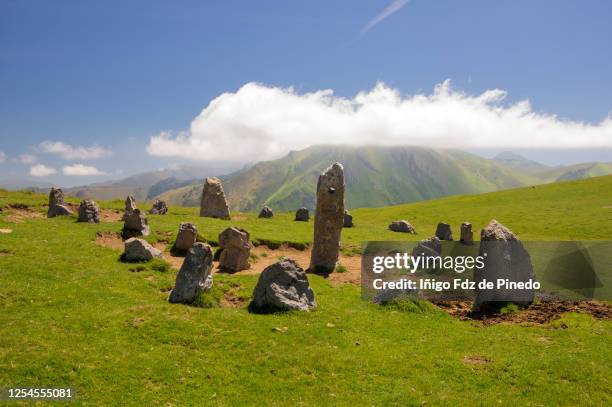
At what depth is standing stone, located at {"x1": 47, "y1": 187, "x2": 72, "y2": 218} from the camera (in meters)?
41.8

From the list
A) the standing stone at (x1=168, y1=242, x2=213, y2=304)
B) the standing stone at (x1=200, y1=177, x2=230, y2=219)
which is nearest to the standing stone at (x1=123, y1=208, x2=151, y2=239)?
the standing stone at (x1=168, y1=242, x2=213, y2=304)

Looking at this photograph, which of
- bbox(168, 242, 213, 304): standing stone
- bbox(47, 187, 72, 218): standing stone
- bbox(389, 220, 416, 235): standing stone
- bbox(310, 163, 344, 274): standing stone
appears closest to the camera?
bbox(168, 242, 213, 304): standing stone

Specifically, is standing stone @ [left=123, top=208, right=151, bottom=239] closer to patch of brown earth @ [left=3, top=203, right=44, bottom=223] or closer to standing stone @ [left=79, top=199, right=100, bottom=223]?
standing stone @ [left=79, top=199, right=100, bottom=223]

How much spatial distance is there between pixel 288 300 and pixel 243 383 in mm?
7524

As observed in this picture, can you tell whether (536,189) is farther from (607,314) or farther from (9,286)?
(9,286)

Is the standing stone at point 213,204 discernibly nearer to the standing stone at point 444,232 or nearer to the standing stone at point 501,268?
the standing stone at point 444,232

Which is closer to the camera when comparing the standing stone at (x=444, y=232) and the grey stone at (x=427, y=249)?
the grey stone at (x=427, y=249)

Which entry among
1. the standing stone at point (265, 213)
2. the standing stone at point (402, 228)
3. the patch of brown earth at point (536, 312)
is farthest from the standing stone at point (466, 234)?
the standing stone at point (265, 213)

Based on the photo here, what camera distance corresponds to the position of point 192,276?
22.2 m

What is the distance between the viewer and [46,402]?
12.7 meters

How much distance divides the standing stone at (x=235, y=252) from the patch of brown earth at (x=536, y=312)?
1510 cm

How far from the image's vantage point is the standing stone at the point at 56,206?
41.8 metres

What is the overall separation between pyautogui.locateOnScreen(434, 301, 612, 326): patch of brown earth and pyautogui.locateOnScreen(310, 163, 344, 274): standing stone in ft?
33.0

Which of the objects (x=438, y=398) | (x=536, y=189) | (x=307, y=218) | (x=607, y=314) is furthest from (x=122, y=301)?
(x=536, y=189)
